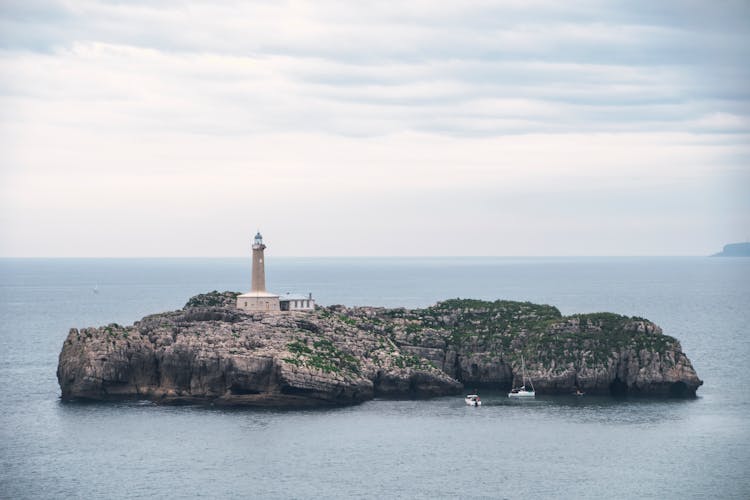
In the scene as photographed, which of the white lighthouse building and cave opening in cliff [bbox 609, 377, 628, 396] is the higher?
the white lighthouse building

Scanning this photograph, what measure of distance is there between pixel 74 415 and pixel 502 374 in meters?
46.8

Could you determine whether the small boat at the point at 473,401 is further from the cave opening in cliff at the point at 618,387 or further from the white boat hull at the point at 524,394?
the cave opening in cliff at the point at 618,387

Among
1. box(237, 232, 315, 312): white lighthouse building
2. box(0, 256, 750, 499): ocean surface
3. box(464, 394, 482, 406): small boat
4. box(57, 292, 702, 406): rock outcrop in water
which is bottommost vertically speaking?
box(0, 256, 750, 499): ocean surface

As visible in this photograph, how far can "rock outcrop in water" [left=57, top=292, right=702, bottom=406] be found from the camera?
391 ft

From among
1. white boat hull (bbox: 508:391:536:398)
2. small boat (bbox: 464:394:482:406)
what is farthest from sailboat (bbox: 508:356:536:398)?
small boat (bbox: 464:394:482:406)

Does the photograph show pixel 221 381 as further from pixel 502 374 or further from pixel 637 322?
pixel 637 322

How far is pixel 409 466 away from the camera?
9462 cm

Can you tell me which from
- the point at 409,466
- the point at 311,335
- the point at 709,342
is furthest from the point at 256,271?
the point at 709,342

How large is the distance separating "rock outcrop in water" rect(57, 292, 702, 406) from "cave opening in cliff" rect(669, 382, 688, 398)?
106 mm

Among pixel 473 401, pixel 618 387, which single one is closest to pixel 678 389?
pixel 618 387

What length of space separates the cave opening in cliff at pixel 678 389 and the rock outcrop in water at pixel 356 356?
0.11 metres

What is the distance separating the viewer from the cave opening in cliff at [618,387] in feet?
417

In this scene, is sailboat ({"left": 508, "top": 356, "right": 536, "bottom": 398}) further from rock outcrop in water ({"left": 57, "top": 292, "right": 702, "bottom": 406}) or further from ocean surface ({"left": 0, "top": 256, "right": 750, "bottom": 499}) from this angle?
ocean surface ({"left": 0, "top": 256, "right": 750, "bottom": 499})

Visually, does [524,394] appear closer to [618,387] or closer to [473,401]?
[473,401]
